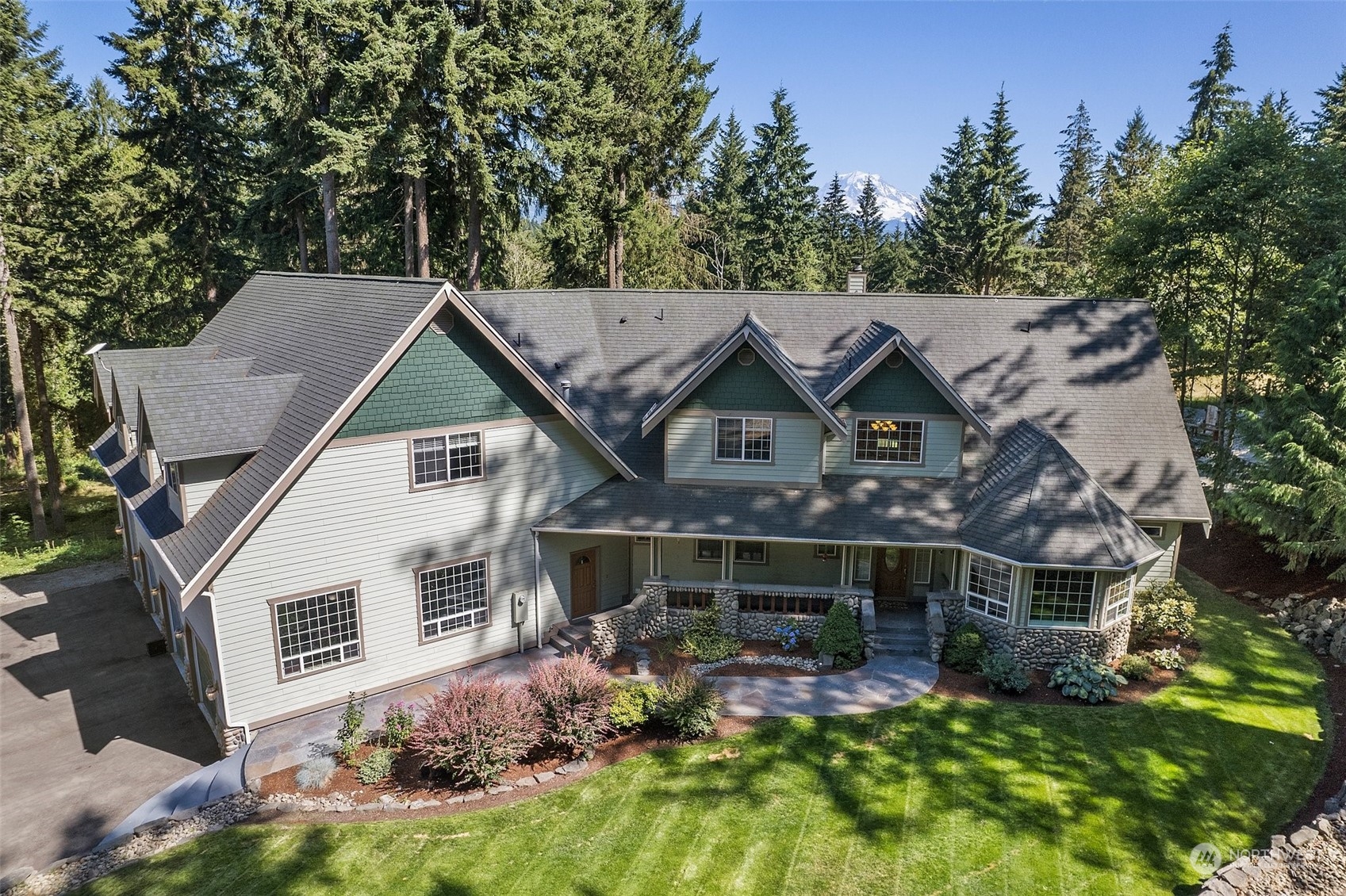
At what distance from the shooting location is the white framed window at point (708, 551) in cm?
1880

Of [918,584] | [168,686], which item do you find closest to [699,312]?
[918,584]

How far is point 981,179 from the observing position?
145 ft

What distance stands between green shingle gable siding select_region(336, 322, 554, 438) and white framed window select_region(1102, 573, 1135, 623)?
13.4m

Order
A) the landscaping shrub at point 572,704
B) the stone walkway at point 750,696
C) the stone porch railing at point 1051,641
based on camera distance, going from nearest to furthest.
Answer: the landscaping shrub at point 572,704, the stone walkway at point 750,696, the stone porch railing at point 1051,641

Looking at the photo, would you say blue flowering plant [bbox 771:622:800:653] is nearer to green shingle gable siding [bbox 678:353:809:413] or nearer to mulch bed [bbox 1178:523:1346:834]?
green shingle gable siding [bbox 678:353:809:413]

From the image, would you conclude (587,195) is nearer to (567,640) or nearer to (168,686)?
(567,640)

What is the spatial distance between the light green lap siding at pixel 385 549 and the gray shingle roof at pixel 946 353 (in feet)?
10.9

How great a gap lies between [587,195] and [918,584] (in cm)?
2027

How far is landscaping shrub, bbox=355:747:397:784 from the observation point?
41.8 feet

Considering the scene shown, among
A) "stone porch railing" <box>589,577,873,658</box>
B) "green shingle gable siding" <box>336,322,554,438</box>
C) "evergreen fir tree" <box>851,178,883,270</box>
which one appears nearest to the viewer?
"green shingle gable siding" <box>336,322,554,438</box>

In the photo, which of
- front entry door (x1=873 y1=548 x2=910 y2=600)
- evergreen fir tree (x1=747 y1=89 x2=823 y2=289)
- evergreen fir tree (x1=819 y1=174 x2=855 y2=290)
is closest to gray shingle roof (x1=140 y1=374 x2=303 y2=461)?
front entry door (x1=873 y1=548 x2=910 y2=600)

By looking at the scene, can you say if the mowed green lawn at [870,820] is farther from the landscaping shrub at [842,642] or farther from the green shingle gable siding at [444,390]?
the green shingle gable siding at [444,390]

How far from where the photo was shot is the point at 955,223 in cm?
4638

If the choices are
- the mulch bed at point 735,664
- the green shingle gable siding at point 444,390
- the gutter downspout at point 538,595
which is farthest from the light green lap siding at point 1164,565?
the green shingle gable siding at point 444,390
